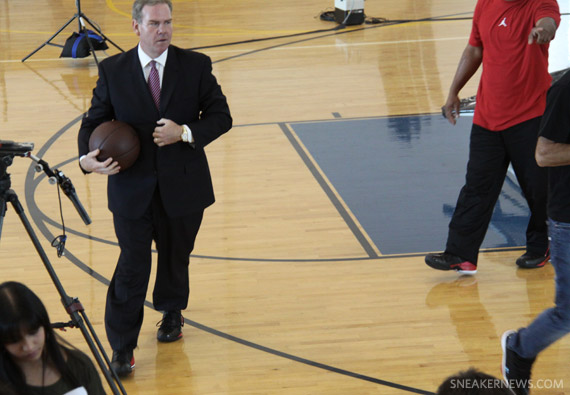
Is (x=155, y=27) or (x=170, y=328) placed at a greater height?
(x=155, y=27)

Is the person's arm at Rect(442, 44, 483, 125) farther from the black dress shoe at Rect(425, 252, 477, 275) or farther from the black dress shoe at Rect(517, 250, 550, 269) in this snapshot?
the black dress shoe at Rect(517, 250, 550, 269)

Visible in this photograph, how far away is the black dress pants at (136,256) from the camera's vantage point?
4332mm

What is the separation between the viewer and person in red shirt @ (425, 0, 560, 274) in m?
4.87

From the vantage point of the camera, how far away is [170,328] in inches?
186

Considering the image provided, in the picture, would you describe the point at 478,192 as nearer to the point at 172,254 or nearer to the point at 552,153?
the point at 552,153

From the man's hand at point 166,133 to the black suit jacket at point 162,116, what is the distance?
0.13 m

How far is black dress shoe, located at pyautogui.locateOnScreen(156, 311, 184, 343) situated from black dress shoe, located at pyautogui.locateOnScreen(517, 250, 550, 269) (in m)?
2.22

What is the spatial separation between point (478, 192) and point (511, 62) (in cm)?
→ 79

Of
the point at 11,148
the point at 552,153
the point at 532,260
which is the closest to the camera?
the point at 11,148

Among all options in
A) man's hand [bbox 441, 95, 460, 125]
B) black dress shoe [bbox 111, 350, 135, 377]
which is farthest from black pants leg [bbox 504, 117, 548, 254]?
black dress shoe [bbox 111, 350, 135, 377]

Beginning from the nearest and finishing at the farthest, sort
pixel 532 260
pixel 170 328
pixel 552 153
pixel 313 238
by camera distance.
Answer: pixel 552 153 < pixel 170 328 < pixel 532 260 < pixel 313 238

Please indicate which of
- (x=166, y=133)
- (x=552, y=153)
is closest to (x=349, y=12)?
(x=166, y=133)

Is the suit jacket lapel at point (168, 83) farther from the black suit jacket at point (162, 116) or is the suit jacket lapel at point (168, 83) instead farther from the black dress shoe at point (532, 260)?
the black dress shoe at point (532, 260)

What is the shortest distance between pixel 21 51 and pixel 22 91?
218 centimetres
